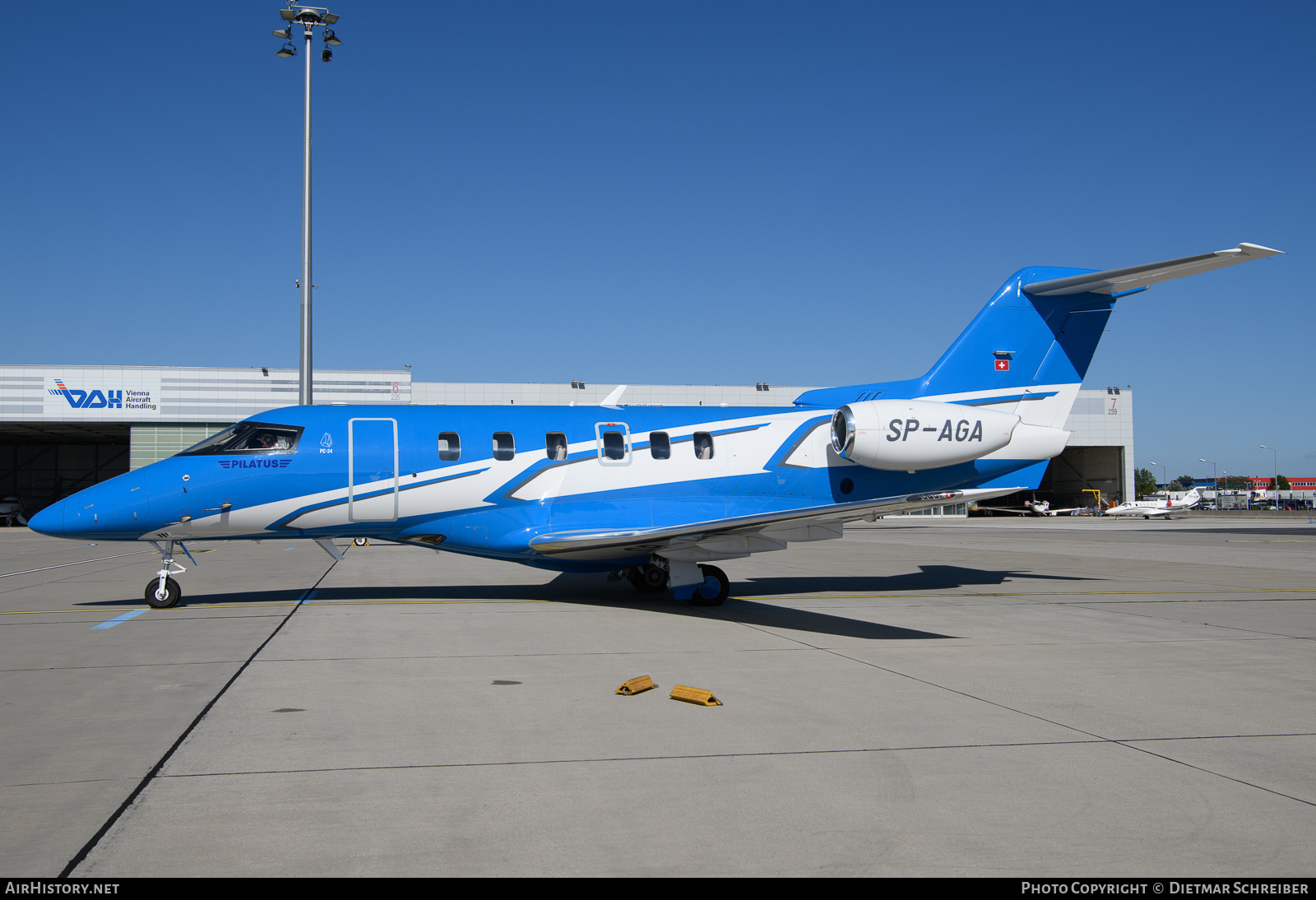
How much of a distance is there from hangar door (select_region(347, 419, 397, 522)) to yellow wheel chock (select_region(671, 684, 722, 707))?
7.08 m

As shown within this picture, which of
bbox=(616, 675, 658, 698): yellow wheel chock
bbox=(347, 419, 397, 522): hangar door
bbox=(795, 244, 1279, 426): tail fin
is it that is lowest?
bbox=(616, 675, 658, 698): yellow wheel chock

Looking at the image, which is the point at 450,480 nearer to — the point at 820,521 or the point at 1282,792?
the point at 820,521

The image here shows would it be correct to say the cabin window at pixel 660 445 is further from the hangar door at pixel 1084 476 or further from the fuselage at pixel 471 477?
the hangar door at pixel 1084 476

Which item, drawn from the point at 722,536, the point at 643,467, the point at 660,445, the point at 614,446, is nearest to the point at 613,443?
the point at 614,446

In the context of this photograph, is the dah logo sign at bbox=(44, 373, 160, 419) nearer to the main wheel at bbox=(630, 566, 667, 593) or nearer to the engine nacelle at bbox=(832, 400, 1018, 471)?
the main wheel at bbox=(630, 566, 667, 593)

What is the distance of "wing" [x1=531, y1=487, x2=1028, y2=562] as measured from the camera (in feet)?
35.1

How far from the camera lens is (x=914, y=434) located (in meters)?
13.5

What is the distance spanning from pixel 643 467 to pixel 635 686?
6729 mm

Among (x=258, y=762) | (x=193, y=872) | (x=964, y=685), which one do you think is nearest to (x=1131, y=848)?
(x=964, y=685)

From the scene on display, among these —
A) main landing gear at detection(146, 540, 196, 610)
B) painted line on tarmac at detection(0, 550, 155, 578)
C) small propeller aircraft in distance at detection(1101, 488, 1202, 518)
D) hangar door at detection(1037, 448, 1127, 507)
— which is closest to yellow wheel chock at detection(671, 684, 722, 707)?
main landing gear at detection(146, 540, 196, 610)

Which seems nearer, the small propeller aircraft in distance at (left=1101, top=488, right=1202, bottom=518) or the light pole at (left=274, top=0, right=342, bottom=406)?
the light pole at (left=274, top=0, right=342, bottom=406)

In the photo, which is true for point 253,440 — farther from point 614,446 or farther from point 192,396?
point 192,396

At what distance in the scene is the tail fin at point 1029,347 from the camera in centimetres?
1482

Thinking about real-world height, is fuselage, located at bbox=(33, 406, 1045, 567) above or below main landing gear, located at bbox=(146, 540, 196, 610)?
above
